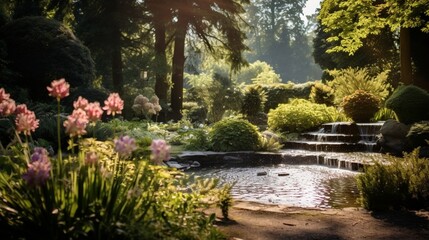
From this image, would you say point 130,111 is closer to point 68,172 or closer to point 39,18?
point 39,18

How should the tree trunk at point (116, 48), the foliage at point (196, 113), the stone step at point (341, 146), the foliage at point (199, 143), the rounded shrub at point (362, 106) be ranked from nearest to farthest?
the foliage at point (199, 143) < the stone step at point (341, 146) < the rounded shrub at point (362, 106) < the tree trunk at point (116, 48) < the foliage at point (196, 113)

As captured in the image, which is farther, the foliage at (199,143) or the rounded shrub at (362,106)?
the rounded shrub at (362,106)

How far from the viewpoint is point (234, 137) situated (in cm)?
1144

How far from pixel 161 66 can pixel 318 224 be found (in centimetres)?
1589

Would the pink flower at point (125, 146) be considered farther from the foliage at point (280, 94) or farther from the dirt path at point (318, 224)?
the foliage at point (280, 94)

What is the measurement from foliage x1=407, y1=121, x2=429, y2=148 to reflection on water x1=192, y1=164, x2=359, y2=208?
1.95 m

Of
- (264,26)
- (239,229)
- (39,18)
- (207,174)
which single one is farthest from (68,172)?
(264,26)

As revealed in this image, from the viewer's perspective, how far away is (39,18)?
1585cm

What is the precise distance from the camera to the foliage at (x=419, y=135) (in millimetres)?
9594

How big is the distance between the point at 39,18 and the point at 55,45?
1.69m

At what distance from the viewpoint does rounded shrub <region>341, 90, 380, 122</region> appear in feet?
44.2

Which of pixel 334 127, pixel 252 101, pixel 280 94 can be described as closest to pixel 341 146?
pixel 334 127

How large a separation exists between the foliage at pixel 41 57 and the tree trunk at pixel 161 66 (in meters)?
4.44

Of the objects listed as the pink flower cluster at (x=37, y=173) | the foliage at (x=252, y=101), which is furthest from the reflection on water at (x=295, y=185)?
the foliage at (x=252, y=101)
